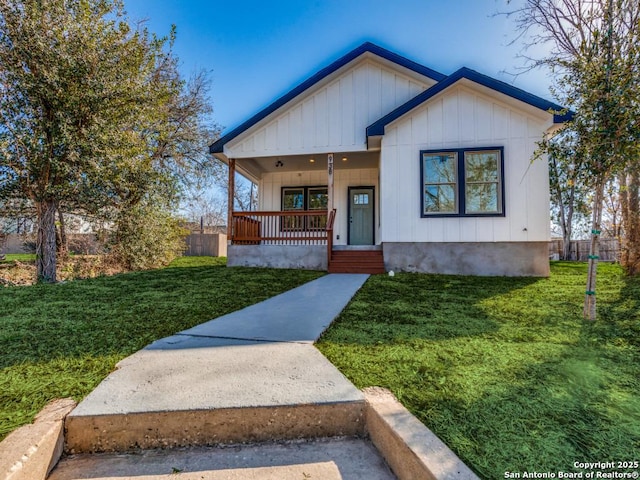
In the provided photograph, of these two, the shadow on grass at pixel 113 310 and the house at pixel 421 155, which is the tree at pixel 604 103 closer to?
the house at pixel 421 155

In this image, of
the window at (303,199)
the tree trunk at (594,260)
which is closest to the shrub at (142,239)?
the window at (303,199)

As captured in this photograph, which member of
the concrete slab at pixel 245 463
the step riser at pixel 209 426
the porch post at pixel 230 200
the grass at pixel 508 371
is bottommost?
the concrete slab at pixel 245 463

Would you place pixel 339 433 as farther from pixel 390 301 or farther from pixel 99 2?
pixel 99 2

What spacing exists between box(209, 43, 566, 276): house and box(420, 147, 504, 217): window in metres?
0.02

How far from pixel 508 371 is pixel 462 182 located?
19.5 feet

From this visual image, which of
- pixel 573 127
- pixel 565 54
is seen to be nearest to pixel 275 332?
pixel 573 127

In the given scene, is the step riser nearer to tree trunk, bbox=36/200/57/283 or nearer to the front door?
tree trunk, bbox=36/200/57/283

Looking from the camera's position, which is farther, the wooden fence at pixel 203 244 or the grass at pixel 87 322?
the wooden fence at pixel 203 244

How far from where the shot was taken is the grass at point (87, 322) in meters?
1.85

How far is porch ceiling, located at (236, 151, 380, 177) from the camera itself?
9453 mm

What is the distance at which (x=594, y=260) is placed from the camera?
11.1 ft

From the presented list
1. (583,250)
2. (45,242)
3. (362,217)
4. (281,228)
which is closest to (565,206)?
(583,250)

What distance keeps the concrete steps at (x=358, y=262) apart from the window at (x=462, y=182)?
155 cm

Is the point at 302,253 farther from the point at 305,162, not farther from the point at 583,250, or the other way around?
the point at 583,250
